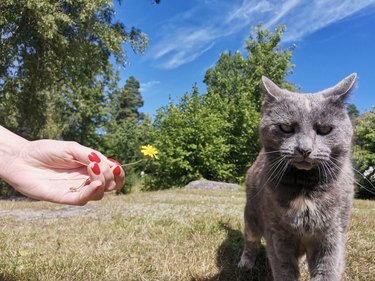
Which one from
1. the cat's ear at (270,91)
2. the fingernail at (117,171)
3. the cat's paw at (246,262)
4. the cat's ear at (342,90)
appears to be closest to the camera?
the fingernail at (117,171)

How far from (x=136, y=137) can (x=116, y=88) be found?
7.28 metres

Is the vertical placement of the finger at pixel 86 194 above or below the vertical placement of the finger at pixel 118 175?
below

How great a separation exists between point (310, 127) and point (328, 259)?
0.83m

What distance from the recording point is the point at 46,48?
10617 mm

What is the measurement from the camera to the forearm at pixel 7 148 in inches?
87.7

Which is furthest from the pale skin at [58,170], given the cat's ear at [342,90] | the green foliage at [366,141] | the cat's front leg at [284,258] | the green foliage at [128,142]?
the green foliage at [366,141]

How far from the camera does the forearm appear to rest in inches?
87.7

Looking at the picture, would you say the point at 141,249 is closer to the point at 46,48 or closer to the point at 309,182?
the point at 309,182

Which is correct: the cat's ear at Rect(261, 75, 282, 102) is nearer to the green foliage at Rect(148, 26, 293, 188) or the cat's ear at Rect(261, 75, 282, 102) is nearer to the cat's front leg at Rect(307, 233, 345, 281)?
the cat's front leg at Rect(307, 233, 345, 281)

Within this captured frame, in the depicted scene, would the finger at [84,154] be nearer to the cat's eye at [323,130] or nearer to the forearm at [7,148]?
the forearm at [7,148]

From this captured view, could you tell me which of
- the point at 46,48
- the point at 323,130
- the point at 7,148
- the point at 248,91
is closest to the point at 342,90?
the point at 323,130

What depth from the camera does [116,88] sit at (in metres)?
24.0

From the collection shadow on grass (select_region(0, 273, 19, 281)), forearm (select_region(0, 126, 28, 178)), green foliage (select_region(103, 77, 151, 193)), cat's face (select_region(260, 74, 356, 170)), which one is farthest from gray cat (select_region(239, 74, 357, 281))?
green foliage (select_region(103, 77, 151, 193))

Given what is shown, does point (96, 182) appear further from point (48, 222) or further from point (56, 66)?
point (56, 66)
